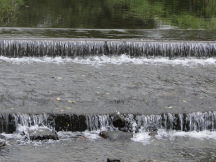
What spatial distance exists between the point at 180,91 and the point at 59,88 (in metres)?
3.28

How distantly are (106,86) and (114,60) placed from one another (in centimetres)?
312

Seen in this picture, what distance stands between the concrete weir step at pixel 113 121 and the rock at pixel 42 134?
1.24ft

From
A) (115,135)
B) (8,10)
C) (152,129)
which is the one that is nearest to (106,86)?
(152,129)

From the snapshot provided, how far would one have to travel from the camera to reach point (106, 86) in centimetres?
1375

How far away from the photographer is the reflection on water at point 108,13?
21047mm

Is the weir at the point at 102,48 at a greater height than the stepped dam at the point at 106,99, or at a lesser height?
greater

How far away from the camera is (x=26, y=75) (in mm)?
14398

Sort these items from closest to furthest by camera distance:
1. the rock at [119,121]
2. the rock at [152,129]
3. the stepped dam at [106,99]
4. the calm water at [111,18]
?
the stepped dam at [106,99], the rock at [119,121], the rock at [152,129], the calm water at [111,18]

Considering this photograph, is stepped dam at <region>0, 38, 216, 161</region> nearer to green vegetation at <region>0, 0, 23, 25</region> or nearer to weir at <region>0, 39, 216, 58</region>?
weir at <region>0, 39, 216, 58</region>

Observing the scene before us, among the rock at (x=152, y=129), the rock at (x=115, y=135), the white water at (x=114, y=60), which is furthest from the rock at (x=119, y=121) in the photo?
the white water at (x=114, y=60)

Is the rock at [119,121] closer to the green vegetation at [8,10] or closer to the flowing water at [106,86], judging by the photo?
the flowing water at [106,86]

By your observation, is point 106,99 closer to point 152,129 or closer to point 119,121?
point 119,121

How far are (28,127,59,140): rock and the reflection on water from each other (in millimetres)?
9530

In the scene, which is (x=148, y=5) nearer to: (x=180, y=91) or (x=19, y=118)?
(x=180, y=91)
